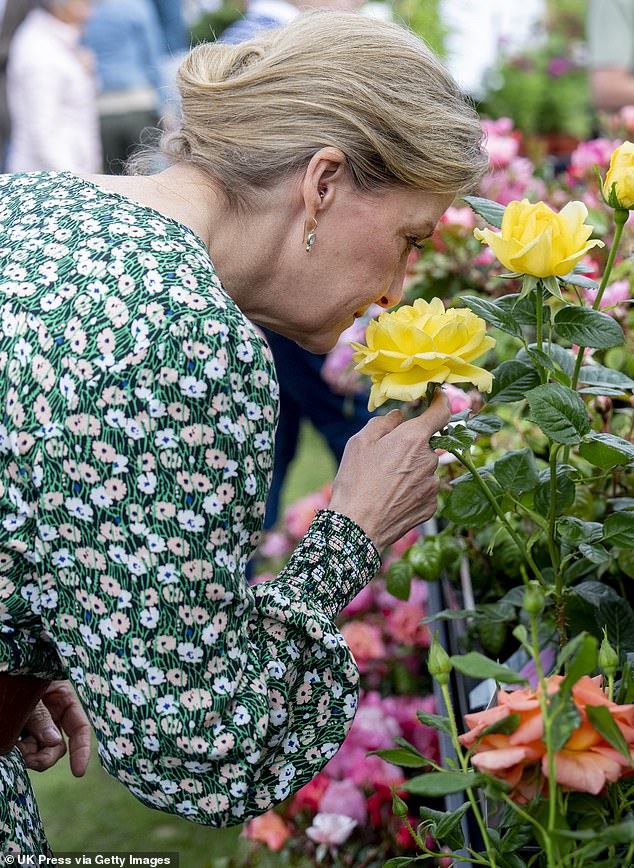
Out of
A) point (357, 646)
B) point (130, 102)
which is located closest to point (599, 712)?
point (357, 646)

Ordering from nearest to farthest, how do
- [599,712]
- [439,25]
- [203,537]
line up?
[599,712] < [203,537] < [439,25]

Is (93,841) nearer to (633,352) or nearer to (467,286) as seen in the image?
(467,286)

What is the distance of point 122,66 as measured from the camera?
6340 millimetres

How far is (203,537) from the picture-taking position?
105cm

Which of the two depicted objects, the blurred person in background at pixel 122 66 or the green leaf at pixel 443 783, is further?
the blurred person in background at pixel 122 66

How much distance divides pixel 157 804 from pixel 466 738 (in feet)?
1.29

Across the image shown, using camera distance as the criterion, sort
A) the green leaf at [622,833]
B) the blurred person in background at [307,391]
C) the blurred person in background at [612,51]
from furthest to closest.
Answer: the blurred person in background at [612,51] < the blurred person in background at [307,391] < the green leaf at [622,833]

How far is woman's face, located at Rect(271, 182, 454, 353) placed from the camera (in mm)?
1439

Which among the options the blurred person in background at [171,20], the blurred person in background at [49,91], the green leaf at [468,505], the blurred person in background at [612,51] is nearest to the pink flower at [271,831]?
the green leaf at [468,505]

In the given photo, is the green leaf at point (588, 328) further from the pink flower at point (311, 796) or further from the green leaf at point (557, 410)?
the pink flower at point (311, 796)

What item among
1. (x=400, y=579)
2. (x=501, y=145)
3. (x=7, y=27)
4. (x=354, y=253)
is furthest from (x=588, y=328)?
(x=7, y=27)

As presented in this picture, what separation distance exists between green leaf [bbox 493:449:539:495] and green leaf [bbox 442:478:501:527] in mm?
42

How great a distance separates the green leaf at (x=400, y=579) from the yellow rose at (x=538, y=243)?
2.11ft

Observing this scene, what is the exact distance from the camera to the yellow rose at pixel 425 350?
1208 millimetres
